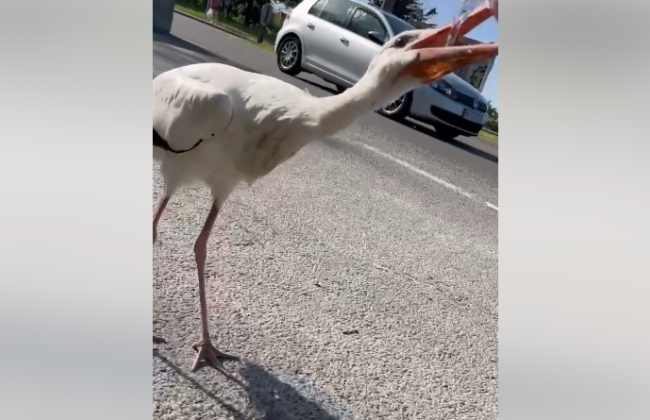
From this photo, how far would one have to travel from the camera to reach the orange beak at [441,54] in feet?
3.67

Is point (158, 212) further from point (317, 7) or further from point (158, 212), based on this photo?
point (317, 7)

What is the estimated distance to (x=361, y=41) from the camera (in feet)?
4.24

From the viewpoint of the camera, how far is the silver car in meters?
1.30

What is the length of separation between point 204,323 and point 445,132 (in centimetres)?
79

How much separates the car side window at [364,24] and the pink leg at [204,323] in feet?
1.76

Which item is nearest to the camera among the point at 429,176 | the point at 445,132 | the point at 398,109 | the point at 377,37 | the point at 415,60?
the point at 415,60

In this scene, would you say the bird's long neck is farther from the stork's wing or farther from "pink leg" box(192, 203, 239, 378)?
"pink leg" box(192, 203, 239, 378)

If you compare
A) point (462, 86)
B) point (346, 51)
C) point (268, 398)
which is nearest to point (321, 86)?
point (346, 51)

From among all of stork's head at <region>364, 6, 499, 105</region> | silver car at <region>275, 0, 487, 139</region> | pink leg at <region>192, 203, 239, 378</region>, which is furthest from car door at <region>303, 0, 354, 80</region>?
pink leg at <region>192, 203, 239, 378</region>

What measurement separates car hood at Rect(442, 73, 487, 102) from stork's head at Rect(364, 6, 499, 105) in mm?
82
